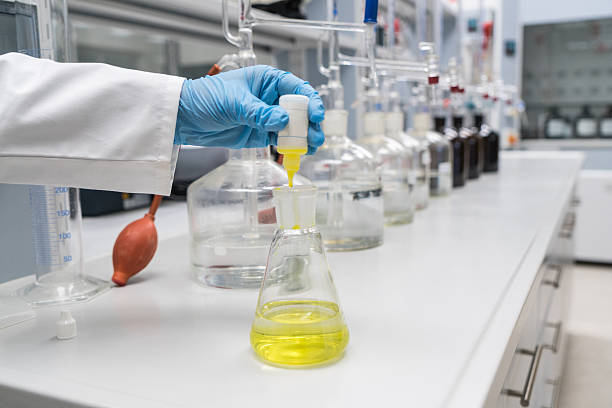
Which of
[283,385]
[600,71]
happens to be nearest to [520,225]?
[283,385]

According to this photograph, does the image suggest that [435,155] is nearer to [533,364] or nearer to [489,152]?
[489,152]

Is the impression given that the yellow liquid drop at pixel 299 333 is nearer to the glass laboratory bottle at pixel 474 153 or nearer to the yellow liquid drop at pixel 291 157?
the yellow liquid drop at pixel 291 157

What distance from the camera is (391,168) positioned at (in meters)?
1.41

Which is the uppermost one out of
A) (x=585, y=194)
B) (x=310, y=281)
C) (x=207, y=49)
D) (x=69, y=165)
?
(x=207, y=49)

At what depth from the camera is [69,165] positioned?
0.65 m

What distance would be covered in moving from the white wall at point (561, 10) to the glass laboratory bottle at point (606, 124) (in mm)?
947

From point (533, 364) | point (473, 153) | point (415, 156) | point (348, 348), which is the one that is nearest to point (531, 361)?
point (533, 364)

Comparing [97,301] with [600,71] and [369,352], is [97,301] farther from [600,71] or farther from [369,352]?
[600,71]

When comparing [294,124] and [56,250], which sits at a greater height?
[294,124]

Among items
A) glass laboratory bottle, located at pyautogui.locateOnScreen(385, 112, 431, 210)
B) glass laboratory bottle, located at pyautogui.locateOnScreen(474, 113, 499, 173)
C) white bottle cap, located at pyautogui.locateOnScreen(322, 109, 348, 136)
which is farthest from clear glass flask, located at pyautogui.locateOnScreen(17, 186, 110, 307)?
glass laboratory bottle, located at pyautogui.locateOnScreen(474, 113, 499, 173)

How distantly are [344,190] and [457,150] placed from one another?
1.16m

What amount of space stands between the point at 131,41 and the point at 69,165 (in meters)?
2.72

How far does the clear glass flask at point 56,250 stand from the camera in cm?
80

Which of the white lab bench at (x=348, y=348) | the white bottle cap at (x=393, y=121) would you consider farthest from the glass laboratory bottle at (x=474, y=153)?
the white lab bench at (x=348, y=348)
